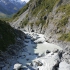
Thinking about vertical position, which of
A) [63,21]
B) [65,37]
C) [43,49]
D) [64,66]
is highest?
[63,21]

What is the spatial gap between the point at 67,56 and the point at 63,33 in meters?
34.1

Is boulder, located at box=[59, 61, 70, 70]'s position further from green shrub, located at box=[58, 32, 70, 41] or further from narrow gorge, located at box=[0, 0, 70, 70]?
green shrub, located at box=[58, 32, 70, 41]

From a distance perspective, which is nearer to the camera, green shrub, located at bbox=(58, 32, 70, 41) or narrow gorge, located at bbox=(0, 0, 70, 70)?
narrow gorge, located at bbox=(0, 0, 70, 70)

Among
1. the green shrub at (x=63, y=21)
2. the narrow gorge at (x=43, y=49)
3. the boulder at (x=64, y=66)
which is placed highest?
the green shrub at (x=63, y=21)

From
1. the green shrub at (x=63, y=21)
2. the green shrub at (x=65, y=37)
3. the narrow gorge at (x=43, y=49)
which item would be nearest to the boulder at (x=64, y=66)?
the narrow gorge at (x=43, y=49)

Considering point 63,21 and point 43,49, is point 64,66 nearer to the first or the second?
point 43,49

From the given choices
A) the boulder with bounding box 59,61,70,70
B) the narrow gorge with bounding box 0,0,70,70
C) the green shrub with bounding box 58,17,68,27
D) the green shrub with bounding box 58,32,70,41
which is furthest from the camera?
the green shrub with bounding box 58,17,68,27

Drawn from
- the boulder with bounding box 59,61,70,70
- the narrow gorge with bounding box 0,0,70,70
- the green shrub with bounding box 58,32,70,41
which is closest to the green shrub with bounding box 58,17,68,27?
the narrow gorge with bounding box 0,0,70,70

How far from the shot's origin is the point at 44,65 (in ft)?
177

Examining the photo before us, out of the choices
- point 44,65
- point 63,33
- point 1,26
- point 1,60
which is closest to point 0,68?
point 1,60

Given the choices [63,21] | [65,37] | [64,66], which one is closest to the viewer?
[64,66]

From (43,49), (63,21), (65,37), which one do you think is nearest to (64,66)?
(43,49)

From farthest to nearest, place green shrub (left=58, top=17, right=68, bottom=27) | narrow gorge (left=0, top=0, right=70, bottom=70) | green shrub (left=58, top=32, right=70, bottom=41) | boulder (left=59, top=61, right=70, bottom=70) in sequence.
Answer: green shrub (left=58, top=17, right=68, bottom=27) < green shrub (left=58, top=32, right=70, bottom=41) < narrow gorge (left=0, top=0, right=70, bottom=70) < boulder (left=59, top=61, right=70, bottom=70)

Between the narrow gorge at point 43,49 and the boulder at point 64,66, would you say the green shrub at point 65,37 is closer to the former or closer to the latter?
the narrow gorge at point 43,49
